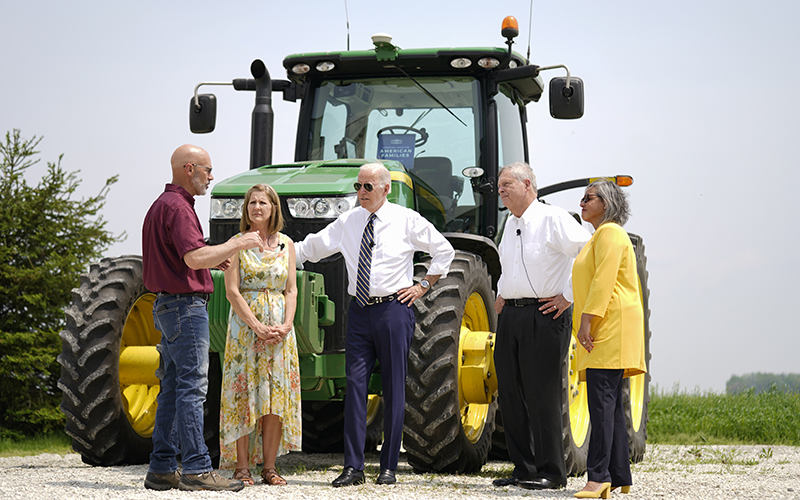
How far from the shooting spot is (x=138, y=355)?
609 cm

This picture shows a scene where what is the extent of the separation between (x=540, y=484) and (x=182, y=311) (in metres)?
2.37

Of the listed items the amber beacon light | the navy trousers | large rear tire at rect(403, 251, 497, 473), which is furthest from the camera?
the amber beacon light

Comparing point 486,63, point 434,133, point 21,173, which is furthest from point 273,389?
point 21,173

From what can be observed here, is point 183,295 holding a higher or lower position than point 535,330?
higher

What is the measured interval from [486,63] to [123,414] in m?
3.82

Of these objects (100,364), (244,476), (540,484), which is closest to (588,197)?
(540,484)

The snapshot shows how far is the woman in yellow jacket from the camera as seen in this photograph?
492 centimetres

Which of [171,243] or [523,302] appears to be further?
[523,302]

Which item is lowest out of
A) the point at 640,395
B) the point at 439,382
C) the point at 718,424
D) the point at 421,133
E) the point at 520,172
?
the point at 718,424

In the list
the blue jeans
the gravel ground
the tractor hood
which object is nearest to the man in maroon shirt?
the blue jeans

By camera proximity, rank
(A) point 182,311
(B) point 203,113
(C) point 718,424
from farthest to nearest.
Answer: (C) point 718,424 → (B) point 203,113 → (A) point 182,311

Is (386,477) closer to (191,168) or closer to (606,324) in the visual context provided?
(606,324)

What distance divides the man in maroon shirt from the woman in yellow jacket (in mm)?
1895

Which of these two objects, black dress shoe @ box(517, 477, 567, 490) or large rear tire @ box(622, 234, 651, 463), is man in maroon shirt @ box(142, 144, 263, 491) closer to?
black dress shoe @ box(517, 477, 567, 490)
